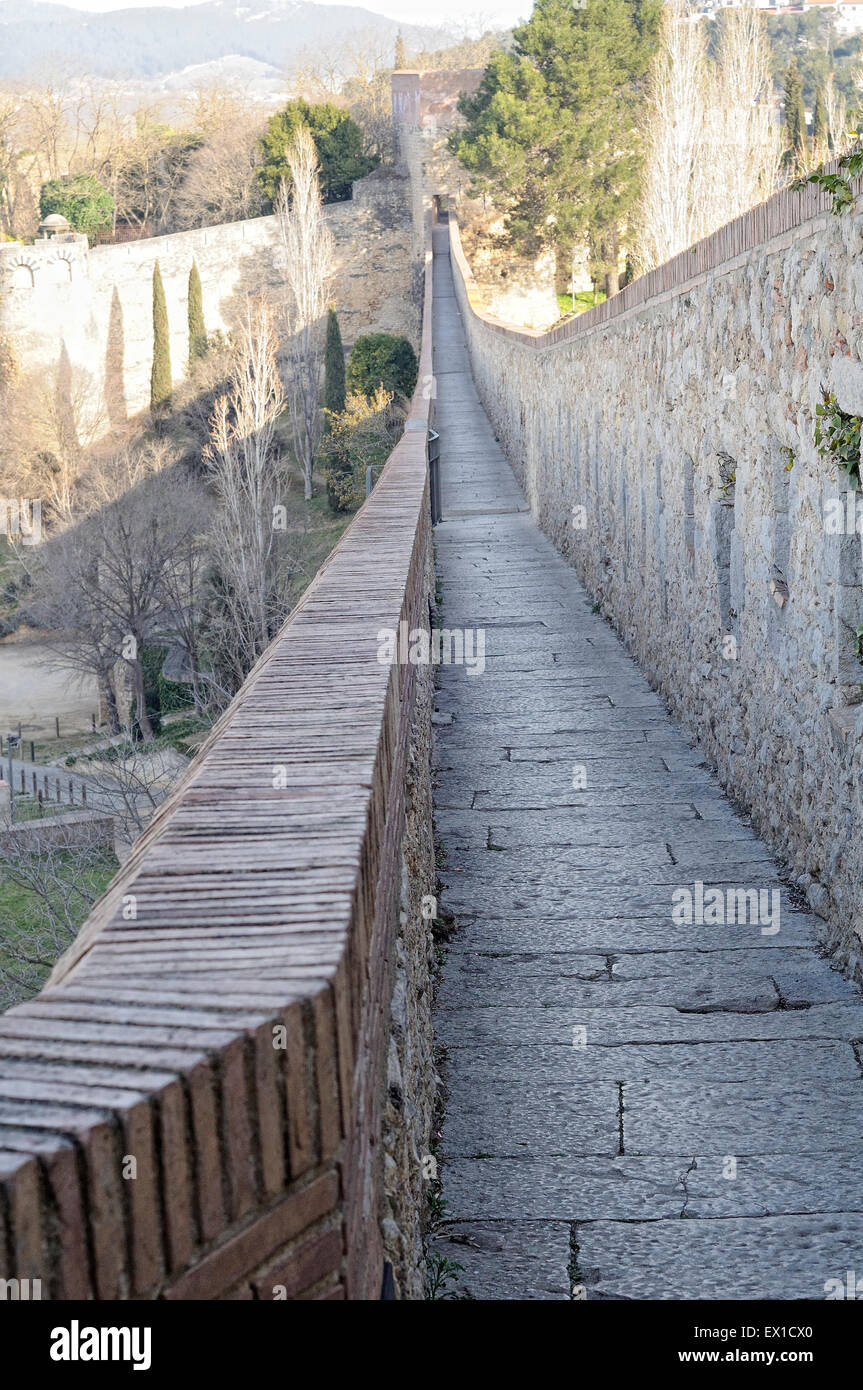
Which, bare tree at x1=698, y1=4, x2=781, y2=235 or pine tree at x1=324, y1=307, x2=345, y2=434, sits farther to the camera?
pine tree at x1=324, y1=307, x2=345, y2=434

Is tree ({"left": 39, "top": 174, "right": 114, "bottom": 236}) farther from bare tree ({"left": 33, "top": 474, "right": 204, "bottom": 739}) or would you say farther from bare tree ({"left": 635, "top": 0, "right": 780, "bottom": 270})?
bare tree ({"left": 635, "top": 0, "right": 780, "bottom": 270})

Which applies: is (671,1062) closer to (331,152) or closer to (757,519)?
(757,519)

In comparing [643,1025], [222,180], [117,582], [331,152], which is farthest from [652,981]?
[222,180]

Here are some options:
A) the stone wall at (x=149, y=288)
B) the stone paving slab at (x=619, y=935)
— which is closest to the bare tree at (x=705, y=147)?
the stone wall at (x=149, y=288)

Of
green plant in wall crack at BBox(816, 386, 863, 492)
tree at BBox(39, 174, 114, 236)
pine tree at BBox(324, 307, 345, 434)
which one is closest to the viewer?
green plant in wall crack at BBox(816, 386, 863, 492)

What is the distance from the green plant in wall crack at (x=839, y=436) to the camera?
4109 mm

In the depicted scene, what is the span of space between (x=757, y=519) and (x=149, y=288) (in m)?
46.7

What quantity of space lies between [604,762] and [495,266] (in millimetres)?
37576

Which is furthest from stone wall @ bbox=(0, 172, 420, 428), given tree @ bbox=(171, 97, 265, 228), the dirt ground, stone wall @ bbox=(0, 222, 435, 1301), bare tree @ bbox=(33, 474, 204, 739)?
stone wall @ bbox=(0, 222, 435, 1301)

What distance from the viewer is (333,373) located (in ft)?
132

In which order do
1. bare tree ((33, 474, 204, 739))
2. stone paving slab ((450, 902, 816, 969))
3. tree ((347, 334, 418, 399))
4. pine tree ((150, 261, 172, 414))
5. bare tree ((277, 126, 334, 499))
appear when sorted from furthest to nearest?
pine tree ((150, 261, 172, 414))
bare tree ((277, 126, 334, 499))
tree ((347, 334, 418, 399))
bare tree ((33, 474, 204, 739))
stone paving slab ((450, 902, 816, 969))

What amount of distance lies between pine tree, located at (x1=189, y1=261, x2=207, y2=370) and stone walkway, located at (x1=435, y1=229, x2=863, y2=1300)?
140 ft

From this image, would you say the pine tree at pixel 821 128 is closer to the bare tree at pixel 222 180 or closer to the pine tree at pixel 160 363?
the pine tree at pixel 160 363

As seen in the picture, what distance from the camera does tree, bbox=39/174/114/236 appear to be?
52125 mm
